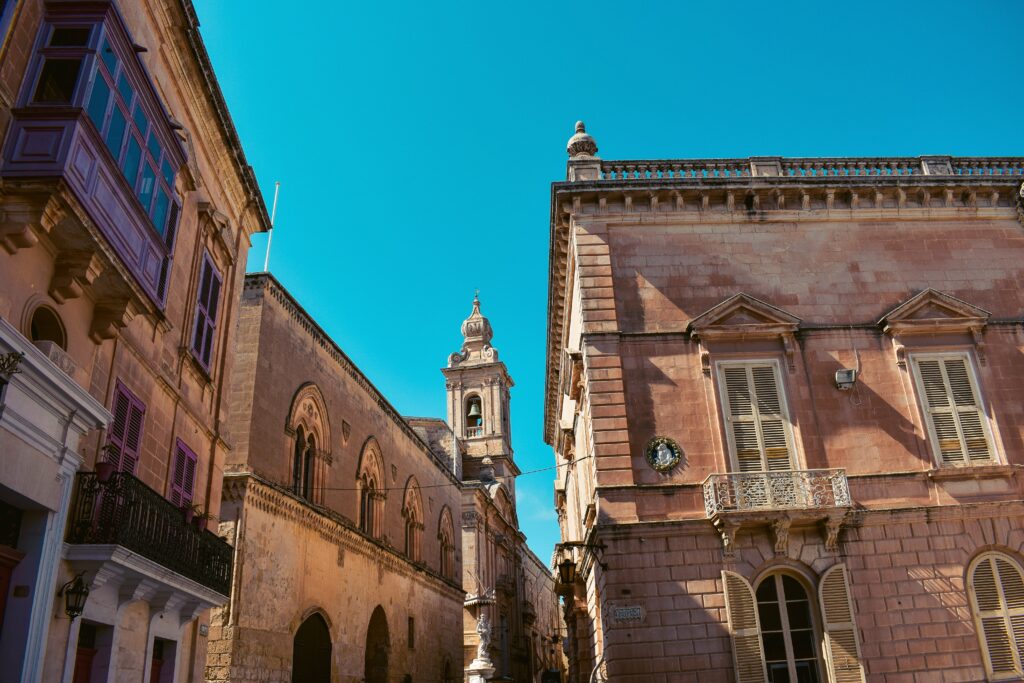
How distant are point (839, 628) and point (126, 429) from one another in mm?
11543

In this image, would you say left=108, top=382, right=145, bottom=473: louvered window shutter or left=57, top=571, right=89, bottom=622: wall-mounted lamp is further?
left=108, top=382, right=145, bottom=473: louvered window shutter

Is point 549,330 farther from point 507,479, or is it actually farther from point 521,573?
point 521,573

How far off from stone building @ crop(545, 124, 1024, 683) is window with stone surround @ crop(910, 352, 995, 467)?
0.13 feet

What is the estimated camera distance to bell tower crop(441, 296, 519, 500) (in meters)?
55.0

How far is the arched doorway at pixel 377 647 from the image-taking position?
24.2 m

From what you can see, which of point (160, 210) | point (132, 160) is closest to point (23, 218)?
point (132, 160)

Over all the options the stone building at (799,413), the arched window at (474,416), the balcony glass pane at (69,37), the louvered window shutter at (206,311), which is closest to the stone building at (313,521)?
the louvered window shutter at (206,311)

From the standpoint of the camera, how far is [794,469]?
49.2 feet

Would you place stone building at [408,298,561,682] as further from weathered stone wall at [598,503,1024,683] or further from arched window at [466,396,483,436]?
weathered stone wall at [598,503,1024,683]

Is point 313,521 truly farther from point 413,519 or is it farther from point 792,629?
point 792,629

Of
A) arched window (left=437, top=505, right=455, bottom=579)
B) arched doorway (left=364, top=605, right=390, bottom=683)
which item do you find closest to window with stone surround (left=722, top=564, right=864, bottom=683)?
arched doorway (left=364, top=605, right=390, bottom=683)

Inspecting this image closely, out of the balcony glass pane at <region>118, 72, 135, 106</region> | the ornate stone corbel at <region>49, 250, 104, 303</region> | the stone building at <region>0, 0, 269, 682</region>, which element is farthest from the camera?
the balcony glass pane at <region>118, 72, 135, 106</region>

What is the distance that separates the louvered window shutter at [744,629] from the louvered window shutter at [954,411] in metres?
4.68

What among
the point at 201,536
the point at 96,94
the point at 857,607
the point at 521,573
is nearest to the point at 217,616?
the point at 201,536
